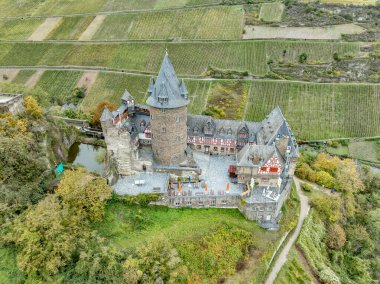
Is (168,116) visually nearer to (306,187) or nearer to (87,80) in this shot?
(306,187)

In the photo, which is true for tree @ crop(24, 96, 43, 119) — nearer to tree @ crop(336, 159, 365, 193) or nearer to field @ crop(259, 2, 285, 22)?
tree @ crop(336, 159, 365, 193)

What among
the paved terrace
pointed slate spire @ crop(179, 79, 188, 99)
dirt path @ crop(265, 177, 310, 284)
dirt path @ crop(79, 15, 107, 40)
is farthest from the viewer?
dirt path @ crop(79, 15, 107, 40)

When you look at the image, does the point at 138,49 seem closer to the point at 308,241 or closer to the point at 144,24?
the point at 144,24

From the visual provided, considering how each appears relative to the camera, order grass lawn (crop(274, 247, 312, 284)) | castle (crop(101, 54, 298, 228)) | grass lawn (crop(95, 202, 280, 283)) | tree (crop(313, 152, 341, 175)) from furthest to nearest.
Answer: tree (crop(313, 152, 341, 175))
castle (crop(101, 54, 298, 228))
grass lawn (crop(274, 247, 312, 284))
grass lawn (crop(95, 202, 280, 283))

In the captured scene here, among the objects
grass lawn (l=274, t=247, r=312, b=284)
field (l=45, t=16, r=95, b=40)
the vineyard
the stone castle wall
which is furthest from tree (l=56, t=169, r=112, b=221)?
field (l=45, t=16, r=95, b=40)

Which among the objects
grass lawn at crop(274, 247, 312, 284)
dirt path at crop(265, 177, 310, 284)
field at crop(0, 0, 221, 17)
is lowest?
grass lawn at crop(274, 247, 312, 284)

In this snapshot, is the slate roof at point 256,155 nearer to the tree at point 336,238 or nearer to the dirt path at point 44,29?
the tree at point 336,238
